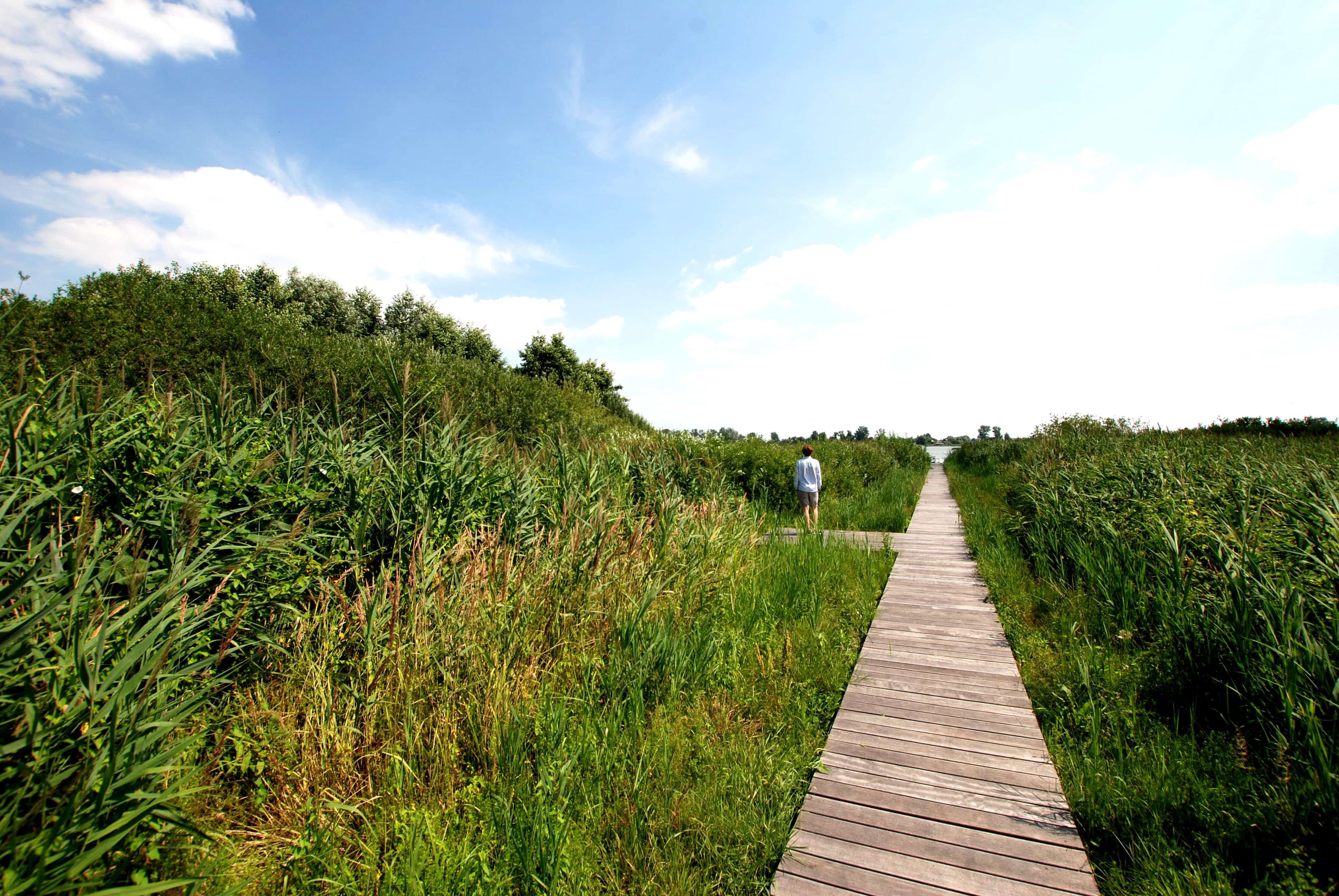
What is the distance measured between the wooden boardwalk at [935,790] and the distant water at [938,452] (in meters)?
33.8

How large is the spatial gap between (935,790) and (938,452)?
138 feet

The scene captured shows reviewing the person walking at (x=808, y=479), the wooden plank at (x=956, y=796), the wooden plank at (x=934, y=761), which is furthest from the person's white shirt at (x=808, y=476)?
the wooden plank at (x=956, y=796)

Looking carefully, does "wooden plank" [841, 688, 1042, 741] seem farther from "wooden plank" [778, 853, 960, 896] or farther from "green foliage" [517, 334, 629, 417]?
"green foliage" [517, 334, 629, 417]

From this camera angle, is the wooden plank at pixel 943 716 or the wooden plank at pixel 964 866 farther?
the wooden plank at pixel 943 716

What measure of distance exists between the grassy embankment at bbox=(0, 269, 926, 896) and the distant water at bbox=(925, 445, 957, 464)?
3497cm

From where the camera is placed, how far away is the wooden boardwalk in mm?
2348

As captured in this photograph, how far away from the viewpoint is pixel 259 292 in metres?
30.1

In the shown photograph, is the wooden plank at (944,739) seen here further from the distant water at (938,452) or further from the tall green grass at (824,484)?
the distant water at (938,452)

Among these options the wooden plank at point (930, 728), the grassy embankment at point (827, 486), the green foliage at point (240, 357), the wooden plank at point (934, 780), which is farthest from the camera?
the grassy embankment at point (827, 486)

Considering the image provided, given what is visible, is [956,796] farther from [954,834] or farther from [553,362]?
[553,362]

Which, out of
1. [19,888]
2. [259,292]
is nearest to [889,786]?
[19,888]

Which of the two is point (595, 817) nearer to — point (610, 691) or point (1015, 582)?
point (610, 691)

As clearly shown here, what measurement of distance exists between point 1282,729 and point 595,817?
3499 mm

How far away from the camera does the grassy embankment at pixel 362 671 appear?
1890 mm
